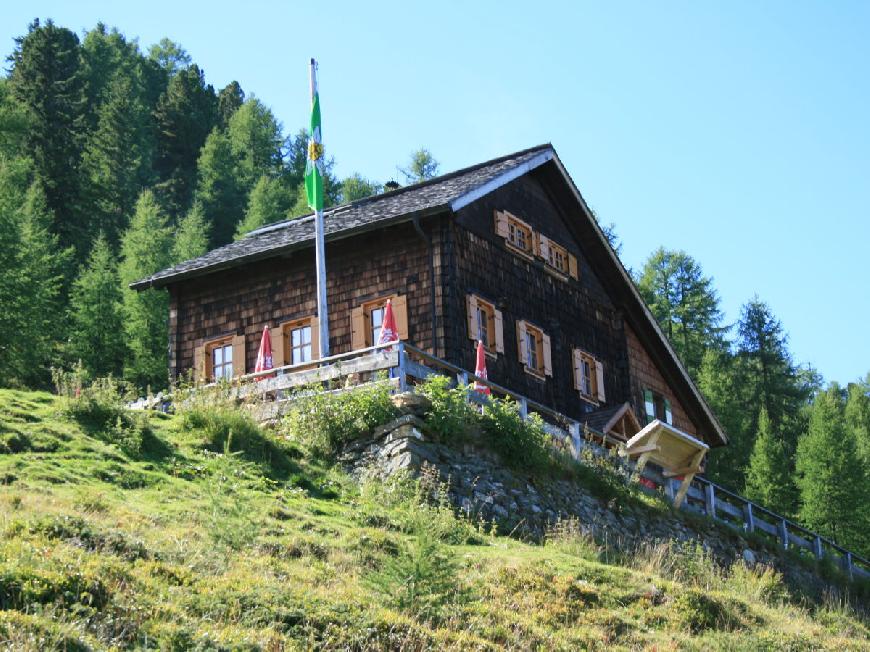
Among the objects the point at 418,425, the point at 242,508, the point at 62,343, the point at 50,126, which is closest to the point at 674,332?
the point at 62,343

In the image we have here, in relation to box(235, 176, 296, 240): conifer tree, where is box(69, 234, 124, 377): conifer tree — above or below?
below

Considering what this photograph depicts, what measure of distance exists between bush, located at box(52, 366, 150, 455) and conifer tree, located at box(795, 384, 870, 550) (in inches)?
1008

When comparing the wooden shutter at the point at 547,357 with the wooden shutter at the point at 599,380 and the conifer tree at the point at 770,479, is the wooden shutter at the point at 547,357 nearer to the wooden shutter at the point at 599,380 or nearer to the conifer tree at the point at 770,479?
the wooden shutter at the point at 599,380

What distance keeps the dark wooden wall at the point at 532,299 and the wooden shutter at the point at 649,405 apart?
1620 millimetres

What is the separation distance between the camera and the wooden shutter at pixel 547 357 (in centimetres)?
3039

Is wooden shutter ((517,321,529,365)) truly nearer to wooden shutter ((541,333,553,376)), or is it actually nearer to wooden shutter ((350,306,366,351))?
wooden shutter ((541,333,553,376))

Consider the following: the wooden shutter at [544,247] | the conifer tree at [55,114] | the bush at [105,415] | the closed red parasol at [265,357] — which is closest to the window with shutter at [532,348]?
the wooden shutter at [544,247]

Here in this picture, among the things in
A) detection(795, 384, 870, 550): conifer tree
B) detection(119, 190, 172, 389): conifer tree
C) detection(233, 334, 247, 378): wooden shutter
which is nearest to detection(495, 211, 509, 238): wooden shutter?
detection(233, 334, 247, 378): wooden shutter

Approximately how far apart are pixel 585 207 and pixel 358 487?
15333 mm

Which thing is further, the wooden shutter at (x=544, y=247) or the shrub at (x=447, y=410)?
the wooden shutter at (x=544, y=247)

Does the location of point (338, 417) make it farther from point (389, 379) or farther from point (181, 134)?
point (181, 134)

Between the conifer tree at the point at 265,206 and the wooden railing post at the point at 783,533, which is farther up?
the conifer tree at the point at 265,206

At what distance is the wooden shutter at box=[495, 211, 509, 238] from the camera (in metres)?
29.9

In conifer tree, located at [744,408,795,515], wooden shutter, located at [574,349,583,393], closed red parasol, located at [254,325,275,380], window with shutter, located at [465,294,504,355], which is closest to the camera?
closed red parasol, located at [254,325,275,380]
